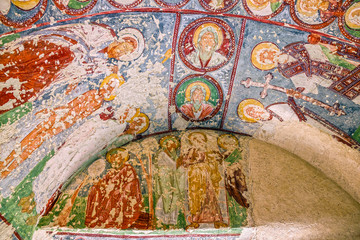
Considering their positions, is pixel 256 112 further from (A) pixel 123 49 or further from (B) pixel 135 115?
(A) pixel 123 49

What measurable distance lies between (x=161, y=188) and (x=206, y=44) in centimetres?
209

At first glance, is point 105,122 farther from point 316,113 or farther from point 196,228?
point 316,113

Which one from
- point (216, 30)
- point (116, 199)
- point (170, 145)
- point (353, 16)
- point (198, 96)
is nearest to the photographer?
point (353, 16)

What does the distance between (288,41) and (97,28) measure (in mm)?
2266

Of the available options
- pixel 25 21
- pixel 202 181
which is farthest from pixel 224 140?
pixel 25 21

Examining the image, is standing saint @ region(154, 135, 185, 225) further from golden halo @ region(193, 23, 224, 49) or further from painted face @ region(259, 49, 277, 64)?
painted face @ region(259, 49, 277, 64)

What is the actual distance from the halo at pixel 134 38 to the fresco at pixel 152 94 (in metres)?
0.01

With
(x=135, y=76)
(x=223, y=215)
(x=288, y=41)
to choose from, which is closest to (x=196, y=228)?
(x=223, y=215)

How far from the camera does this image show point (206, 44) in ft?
12.2

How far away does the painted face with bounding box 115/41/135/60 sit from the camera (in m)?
3.43

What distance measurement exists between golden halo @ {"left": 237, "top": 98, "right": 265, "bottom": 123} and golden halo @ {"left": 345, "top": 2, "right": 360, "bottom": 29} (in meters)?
1.58

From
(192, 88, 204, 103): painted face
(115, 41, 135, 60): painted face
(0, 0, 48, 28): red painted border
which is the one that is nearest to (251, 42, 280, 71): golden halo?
(192, 88, 204, 103): painted face

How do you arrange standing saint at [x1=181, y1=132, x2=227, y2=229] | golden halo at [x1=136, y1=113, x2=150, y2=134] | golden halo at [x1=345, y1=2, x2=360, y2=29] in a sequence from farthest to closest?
golden halo at [x1=136, y1=113, x2=150, y2=134] < standing saint at [x1=181, y1=132, x2=227, y2=229] < golden halo at [x1=345, y1=2, x2=360, y2=29]

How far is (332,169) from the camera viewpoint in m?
4.29
